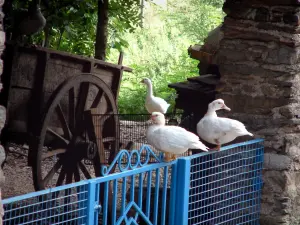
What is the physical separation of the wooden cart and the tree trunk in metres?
1.58

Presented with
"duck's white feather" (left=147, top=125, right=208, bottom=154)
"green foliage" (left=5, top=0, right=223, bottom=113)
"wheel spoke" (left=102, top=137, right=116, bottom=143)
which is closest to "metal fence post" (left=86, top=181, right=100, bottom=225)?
"duck's white feather" (left=147, top=125, right=208, bottom=154)

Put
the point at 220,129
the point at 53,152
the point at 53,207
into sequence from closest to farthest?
1. the point at 53,207
2. the point at 220,129
3. the point at 53,152

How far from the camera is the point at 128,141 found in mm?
7160

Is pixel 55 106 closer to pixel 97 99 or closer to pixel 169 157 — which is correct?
pixel 97 99

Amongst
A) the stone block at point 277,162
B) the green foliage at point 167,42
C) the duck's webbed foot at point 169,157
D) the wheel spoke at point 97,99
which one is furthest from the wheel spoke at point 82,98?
the green foliage at point 167,42

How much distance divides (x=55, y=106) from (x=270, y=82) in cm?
195

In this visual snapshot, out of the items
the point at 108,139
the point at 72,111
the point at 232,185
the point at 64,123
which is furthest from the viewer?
the point at 108,139

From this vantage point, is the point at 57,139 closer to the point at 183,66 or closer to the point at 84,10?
the point at 84,10

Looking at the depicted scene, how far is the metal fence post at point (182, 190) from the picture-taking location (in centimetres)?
432

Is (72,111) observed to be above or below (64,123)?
above

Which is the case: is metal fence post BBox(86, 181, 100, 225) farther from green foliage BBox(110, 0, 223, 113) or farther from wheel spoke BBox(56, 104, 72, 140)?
green foliage BBox(110, 0, 223, 113)

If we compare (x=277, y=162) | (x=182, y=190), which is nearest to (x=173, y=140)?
(x=182, y=190)

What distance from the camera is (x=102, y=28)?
27.2 feet

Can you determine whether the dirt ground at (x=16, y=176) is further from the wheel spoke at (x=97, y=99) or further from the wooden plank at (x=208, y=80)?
the wooden plank at (x=208, y=80)
